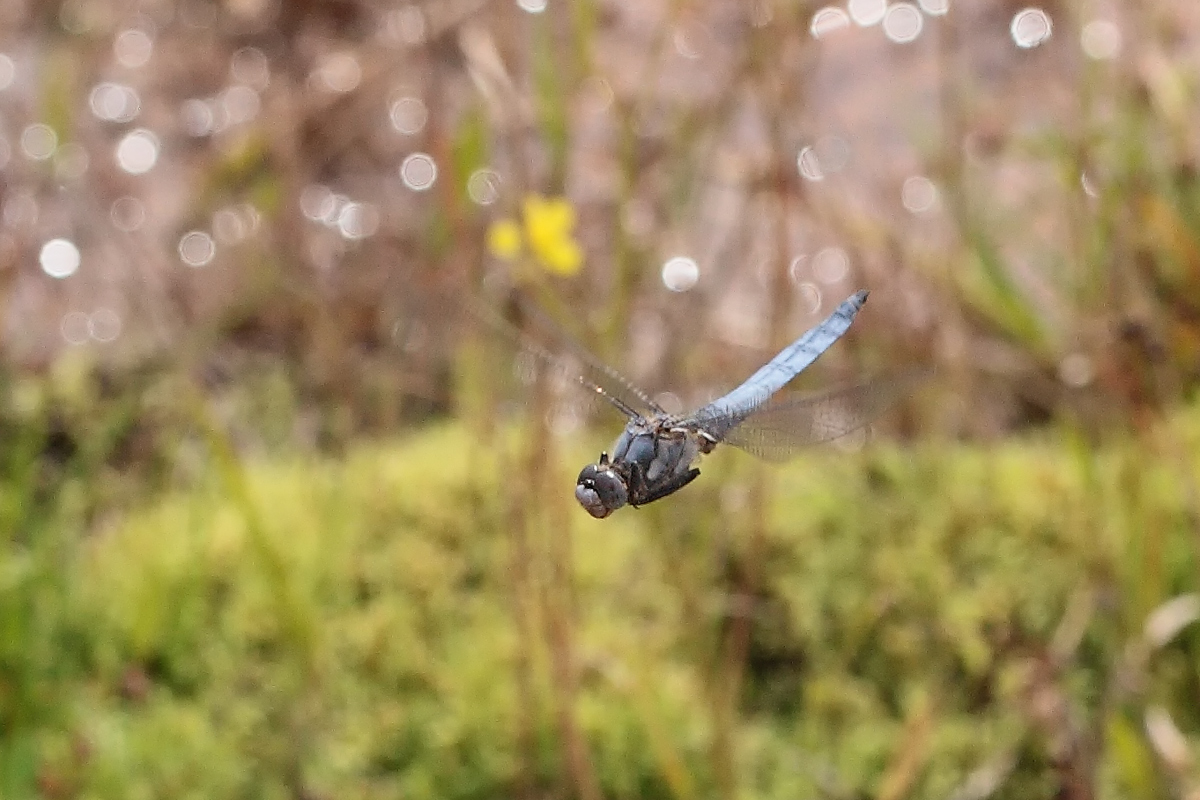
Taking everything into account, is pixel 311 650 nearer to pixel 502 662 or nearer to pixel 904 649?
pixel 502 662

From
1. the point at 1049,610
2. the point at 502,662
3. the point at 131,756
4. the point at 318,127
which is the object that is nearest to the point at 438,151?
the point at 502,662

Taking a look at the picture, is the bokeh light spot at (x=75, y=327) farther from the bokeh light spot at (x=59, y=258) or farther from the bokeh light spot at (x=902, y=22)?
the bokeh light spot at (x=902, y=22)

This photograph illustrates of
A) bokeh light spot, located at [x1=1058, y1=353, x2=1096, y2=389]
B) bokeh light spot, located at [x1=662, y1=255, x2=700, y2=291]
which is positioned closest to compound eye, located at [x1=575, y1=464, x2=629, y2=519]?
bokeh light spot, located at [x1=662, y1=255, x2=700, y2=291]

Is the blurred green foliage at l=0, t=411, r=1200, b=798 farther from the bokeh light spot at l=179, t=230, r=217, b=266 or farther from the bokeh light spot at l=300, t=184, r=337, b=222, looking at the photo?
the bokeh light spot at l=300, t=184, r=337, b=222

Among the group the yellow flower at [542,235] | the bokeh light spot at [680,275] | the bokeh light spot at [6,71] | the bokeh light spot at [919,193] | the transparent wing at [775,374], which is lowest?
the bokeh light spot at [919,193]

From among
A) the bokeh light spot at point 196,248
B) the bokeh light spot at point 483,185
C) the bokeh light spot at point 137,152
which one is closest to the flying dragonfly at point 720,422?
the bokeh light spot at point 483,185

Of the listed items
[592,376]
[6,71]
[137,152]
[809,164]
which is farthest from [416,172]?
[592,376]

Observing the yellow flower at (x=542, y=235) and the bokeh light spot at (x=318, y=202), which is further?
the bokeh light spot at (x=318, y=202)
